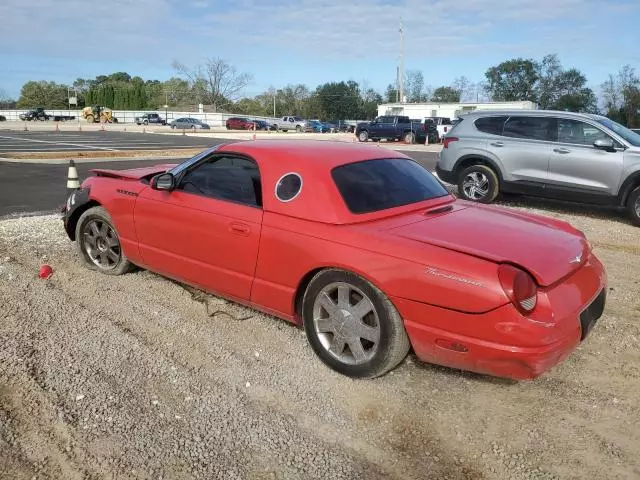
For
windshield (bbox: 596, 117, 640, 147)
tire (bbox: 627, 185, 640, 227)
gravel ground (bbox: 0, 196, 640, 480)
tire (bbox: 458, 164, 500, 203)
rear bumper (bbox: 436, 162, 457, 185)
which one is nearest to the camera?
gravel ground (bbox: 0, 196, 640, 480)

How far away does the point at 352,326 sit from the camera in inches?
138

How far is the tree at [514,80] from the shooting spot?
93062 mm

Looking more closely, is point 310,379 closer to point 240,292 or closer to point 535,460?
point 240,292

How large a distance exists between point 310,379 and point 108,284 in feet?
8.24

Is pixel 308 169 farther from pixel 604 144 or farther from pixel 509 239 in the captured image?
pixel 604 144

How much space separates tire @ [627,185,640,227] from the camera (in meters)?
8.38

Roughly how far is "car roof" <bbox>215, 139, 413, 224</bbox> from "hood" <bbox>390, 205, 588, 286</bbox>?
43 cm

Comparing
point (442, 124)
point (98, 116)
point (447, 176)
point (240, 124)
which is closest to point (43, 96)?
point (98, 116)

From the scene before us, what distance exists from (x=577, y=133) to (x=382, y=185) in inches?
244

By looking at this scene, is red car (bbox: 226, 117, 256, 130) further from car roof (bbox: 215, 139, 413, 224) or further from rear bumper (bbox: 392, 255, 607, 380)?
rear bumper (bbox: 392, 255, 607, 380)

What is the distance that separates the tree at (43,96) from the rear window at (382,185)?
123 m

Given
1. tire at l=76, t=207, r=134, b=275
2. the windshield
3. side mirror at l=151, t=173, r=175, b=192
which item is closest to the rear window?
side mirror at l=151, t=173, r=175, b=192

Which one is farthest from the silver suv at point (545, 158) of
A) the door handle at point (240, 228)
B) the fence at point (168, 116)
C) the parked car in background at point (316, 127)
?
the fence at point (168, 116)

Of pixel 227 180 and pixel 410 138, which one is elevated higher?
pixel 410 138
